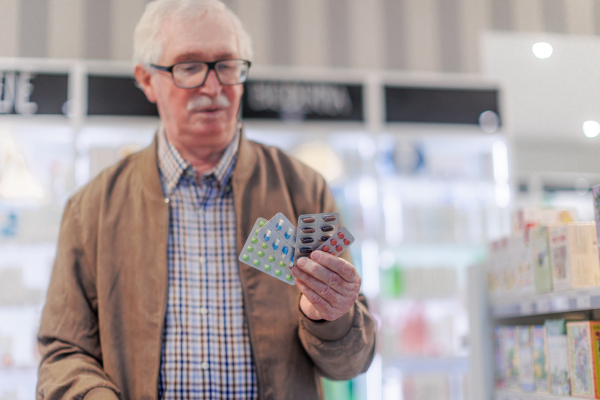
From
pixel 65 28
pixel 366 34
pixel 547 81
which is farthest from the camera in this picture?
pixel 366 34

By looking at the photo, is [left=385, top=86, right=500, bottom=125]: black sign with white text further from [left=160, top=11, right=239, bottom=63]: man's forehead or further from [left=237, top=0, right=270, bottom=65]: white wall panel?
[left=160, top=11, right=239, bottom=63]: man's forehead

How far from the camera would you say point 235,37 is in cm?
153

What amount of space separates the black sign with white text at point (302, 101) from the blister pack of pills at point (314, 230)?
95.2 inches

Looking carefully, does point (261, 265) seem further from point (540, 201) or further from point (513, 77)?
point (540, 201)

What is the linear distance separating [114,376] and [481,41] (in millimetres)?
3964

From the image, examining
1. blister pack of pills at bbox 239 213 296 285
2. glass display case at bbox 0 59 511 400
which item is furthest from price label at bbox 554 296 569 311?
glass display case at bbox 0 59 511 400

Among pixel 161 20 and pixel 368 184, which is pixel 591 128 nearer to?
pixel 161 20

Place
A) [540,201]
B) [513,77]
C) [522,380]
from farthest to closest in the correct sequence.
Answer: [540,201] < [513,77] < [522,380]

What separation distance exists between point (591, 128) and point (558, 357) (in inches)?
25.3

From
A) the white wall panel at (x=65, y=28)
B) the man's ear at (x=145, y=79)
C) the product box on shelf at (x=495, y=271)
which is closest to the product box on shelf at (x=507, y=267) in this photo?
the product box on shelf at (x=495, y=271)

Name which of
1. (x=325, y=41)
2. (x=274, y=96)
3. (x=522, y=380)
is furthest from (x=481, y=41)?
(x=522, y=380)

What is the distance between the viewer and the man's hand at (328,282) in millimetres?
1080

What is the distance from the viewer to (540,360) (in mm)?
1592

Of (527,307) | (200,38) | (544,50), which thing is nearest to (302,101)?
(544,50)
